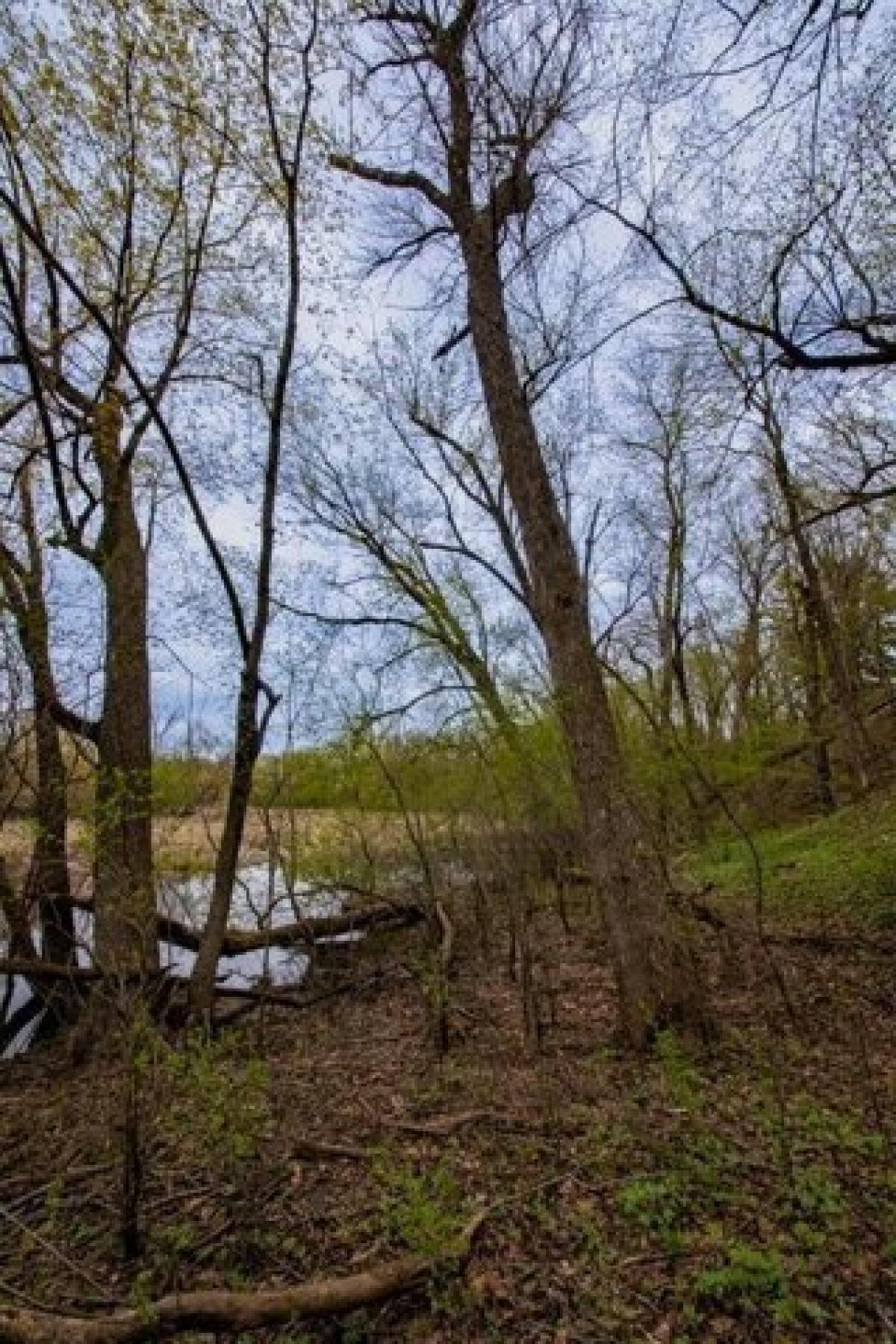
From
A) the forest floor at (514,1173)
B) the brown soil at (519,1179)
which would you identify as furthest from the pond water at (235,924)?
the brown soil at (519,1179)

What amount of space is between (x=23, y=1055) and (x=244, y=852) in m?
6.28

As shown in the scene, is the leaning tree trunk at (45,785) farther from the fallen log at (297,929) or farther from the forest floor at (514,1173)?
the forest floor at (514,1173)

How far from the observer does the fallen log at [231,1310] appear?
6.86 ft

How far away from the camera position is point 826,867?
8.88 metres

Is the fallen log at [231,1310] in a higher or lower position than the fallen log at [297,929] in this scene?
lower

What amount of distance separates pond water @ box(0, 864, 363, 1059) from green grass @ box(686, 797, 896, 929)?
15.7 ft

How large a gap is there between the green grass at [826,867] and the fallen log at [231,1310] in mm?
5494

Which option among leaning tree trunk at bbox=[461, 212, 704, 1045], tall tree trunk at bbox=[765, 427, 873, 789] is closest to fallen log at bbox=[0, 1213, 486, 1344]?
leaning tree trunk at bbox=[461, 212, 704, 1045]

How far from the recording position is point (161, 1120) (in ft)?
12.3

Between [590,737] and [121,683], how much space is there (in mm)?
4050

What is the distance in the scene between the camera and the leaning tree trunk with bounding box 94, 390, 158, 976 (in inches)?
229

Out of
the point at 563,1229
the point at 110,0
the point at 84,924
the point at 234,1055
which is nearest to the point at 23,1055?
the point at 84,924

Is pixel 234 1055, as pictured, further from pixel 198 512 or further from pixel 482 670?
pixel 482 670

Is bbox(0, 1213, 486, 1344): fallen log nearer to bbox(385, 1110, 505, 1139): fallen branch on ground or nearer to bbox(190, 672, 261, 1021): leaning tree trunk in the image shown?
bbox(385, 1110, 505, 1139): fallen branch on ground
